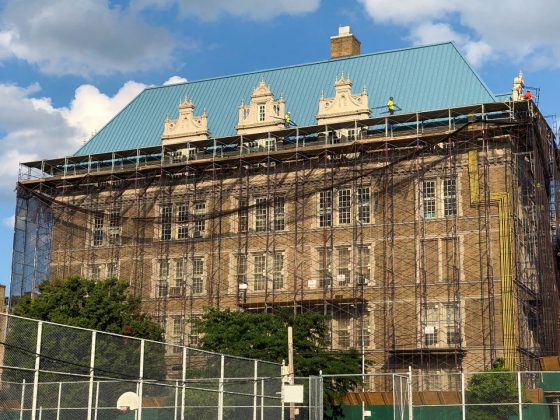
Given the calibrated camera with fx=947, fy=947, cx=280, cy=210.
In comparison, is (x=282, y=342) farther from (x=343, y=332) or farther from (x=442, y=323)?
(x=442, y=323)

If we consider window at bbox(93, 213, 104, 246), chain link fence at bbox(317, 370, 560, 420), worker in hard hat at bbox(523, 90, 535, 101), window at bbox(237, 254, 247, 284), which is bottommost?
chain link fence at bbox(317, 370, 560, 420)

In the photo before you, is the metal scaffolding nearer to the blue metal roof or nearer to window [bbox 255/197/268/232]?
window [bbox 255/197/268/232]

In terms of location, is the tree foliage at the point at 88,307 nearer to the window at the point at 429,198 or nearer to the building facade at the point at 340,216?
the building facade at the point at 340,216

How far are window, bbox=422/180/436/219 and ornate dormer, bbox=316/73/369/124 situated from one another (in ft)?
18.2

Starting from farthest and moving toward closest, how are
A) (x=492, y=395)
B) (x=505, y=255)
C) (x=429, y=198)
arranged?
(x=429, y=198), (x=505, y=255), (x=492, y=395)

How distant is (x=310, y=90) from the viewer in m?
60.9

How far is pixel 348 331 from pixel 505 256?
31.3 feet

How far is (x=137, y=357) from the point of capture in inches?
910

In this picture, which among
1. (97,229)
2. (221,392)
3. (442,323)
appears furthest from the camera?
(97,229)

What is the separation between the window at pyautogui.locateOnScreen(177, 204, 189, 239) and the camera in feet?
190

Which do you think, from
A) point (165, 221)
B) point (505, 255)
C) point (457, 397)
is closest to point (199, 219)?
point (165, 221)

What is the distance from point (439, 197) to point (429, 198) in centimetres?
57

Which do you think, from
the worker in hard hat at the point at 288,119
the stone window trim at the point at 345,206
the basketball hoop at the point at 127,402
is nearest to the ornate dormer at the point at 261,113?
the worker in hard hat at the point at 288,119

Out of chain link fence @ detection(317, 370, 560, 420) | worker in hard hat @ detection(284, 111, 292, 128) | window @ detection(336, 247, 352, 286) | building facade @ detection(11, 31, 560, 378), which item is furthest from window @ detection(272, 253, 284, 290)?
worker in hard hat @ detection(284, 111, 292, 128)
